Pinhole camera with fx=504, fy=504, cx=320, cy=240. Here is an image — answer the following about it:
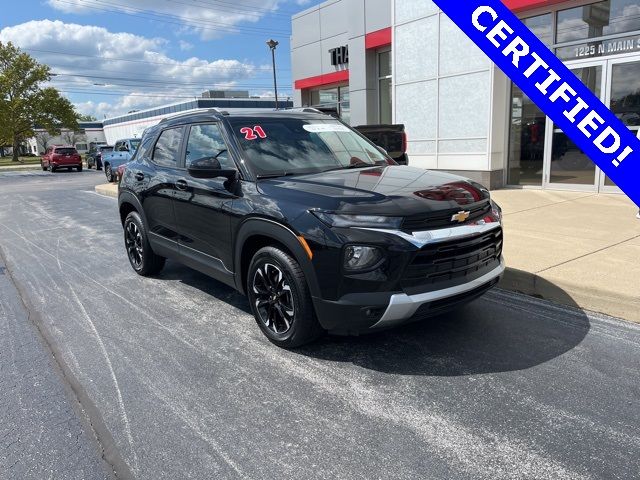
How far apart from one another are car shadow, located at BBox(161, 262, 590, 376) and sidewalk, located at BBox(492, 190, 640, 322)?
18cm

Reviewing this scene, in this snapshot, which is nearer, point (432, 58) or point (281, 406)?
point (281, 406)

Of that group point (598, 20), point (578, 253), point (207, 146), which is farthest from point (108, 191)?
point (578, 253)

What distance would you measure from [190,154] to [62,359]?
2.24 metres

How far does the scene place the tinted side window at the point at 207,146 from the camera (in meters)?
4.51

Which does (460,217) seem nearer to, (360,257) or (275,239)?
(360,257)

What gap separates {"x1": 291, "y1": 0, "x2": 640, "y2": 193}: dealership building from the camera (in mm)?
9875

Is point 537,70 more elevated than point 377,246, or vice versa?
point 537,70

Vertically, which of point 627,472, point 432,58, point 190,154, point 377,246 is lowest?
point 627,472

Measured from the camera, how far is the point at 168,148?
5.54 meters

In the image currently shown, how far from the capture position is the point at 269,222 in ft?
12.5

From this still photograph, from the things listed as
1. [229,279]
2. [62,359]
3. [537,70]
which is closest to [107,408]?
[62,359]

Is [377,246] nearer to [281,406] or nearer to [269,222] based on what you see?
[269,222]

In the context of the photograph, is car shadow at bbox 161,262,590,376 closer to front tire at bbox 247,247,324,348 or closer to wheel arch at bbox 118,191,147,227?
front tire at bbox 247,247,324,348

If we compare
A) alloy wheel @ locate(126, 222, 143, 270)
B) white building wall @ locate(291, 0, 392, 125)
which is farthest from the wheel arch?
white building wall @ locate(291, 0, 392, 125)
